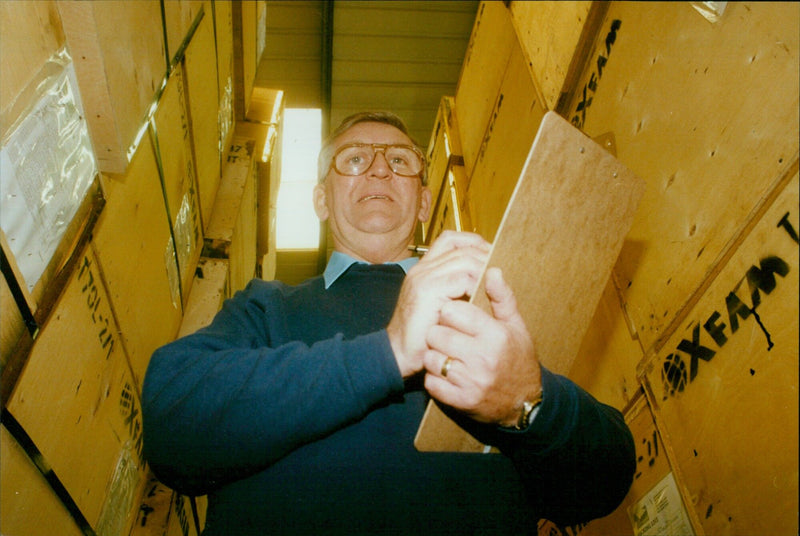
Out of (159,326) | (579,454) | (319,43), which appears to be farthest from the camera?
(319,43)

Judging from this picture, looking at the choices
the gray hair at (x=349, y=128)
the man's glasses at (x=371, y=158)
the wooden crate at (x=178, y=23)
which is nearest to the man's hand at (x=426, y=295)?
the man's glasses at (x=371, y=158)

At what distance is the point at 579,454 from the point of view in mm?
898

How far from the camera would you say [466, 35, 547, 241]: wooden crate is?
185cm

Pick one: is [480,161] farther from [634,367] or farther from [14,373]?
[14,373]

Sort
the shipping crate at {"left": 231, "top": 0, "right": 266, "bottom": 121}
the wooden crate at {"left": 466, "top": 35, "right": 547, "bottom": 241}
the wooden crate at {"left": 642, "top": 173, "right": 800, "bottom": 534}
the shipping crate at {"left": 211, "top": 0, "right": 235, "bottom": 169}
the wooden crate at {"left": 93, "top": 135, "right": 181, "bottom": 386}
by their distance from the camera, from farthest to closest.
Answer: the shipping crate at {"left": 231, "top": 0, "right": 266, "bottom": 121} < the shipping crate at {"left": 211, "top": 0, "right": 235, "bottom": 169} < the wooden crate at {"left": 466, "top": 35, "right": 547, "bottom": 241} < the wooden crate at {"left": 93, "top": 135, "right": 181, "bottom": 386} < the wooden crate at {"left": 642, "top": 173, "right": 800, "bottom": 534}

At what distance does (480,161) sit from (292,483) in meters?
1.90

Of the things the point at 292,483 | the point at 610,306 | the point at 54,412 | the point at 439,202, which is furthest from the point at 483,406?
the point at 439,202

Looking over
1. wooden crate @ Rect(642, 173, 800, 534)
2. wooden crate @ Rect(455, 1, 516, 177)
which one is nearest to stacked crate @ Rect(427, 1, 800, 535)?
wooden crate @ Rect(642, 173, 800, 534)

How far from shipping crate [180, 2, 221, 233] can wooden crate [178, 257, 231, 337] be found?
253 mm

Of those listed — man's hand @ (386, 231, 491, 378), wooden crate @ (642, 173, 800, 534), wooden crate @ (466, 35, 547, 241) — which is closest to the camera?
wooden crate @ (642, 173, 800, 534)

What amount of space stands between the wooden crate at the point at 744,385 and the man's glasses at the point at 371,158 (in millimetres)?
1097

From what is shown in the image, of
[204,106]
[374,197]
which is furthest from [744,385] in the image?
[204,106]

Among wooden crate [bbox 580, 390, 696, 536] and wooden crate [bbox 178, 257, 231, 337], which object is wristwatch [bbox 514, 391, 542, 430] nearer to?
wooden crate [bbox 580, 390, 696, 536]

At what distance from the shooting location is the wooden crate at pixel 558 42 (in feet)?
4.84
